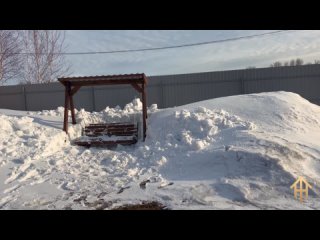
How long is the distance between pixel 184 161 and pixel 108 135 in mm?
3756

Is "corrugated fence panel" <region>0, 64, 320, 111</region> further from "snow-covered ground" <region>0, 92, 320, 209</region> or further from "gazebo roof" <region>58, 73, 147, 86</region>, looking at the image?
"gazebo roof" <region>58, 73, 147, 86</region>

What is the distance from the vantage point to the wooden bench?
368 inches

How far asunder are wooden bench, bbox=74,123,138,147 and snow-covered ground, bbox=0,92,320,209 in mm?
259

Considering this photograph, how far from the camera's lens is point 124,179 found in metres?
6.75

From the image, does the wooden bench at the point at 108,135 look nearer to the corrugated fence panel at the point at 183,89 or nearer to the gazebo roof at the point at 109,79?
the gazebo roof at the point at 109,79

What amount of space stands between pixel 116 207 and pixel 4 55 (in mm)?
23093

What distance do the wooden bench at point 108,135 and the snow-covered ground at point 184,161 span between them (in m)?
0.26

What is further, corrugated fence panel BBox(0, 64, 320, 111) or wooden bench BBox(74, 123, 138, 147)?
corrugated fence panel BBox(0, 64, 320, 111)

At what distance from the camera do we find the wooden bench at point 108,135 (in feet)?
30.7

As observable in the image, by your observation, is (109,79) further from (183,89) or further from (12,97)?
(12,97)

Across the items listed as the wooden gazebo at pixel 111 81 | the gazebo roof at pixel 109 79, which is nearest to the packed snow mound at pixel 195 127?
the wooden gazebo at pixel 111 81

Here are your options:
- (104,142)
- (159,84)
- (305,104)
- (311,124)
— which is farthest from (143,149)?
(159,84)

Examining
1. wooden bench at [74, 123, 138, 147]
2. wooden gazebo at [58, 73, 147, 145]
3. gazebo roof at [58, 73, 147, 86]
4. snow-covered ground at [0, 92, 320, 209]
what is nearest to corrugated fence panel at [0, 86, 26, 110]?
snow-covered ground at [0, 92, 320, 209]

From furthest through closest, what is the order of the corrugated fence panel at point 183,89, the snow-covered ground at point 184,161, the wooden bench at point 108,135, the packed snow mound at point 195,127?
the corrugated fence panel at point 183,89 < the wooden bench at point 108,135 < the packed snow mound at point 195,127 < the snow-covered ground at point 184,161
